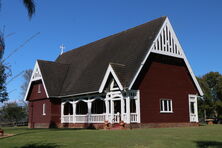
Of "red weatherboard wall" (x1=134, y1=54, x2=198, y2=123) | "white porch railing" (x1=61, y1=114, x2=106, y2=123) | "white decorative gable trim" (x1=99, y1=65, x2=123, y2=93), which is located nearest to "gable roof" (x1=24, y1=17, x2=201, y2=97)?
"white decorative gable trim" (x1=99, y1=65, x2=123, y2=93)

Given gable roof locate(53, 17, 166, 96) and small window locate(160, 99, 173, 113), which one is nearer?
gable roof locate(53, 17, 166, 96)

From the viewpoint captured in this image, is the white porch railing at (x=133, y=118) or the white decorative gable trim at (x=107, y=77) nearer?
the white decorative gable trim at (x=107, y=77)

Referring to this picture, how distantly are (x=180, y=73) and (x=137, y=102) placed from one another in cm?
705

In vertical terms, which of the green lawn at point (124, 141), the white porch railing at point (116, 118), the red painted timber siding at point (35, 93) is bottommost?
the green lawn at point (124, 141)

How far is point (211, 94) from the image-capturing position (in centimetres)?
6091

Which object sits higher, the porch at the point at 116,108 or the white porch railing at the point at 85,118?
the porch at the point at 116,108

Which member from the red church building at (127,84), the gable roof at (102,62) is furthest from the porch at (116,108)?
the gable roof at (102,62)

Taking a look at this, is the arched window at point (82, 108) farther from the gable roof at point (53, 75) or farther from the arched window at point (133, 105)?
the arched window at point (133, 105)

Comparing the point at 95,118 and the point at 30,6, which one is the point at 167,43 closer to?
the point at 95,118

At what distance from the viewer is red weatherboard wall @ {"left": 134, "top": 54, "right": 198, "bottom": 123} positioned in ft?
81.4

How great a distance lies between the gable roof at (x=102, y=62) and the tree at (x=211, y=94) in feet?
109

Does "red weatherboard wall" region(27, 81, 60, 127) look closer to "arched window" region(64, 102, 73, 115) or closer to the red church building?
the red church building

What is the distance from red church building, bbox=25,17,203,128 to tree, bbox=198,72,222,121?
32.1 m

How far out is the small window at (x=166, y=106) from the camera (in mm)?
26244
